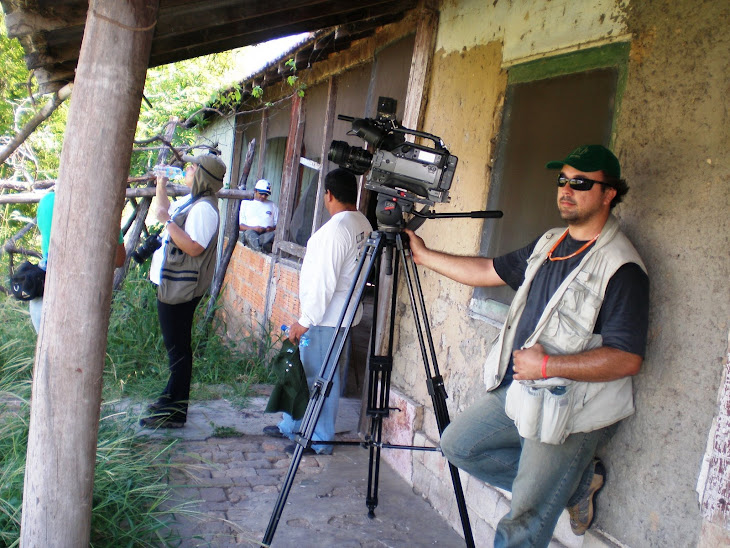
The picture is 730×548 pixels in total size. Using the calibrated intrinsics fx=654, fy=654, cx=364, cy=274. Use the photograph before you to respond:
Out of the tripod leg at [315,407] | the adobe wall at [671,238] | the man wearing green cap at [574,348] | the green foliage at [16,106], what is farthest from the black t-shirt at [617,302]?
the green foliage at [16,106]

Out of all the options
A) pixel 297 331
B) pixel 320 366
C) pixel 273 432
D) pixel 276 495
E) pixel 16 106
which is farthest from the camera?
pixel 16 106

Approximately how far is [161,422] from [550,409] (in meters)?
2.93

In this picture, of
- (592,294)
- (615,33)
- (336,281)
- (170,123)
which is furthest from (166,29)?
(170,123)

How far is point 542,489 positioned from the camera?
238 centimetres

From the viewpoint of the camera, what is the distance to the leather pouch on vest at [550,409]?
2.29 meters

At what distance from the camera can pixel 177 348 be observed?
434cm

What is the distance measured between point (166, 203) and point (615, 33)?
2852 mm

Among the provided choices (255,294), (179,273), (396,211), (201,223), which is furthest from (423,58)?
(255,294)

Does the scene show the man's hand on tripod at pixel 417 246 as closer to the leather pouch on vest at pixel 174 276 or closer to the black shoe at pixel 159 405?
the leather pouch on vest at pixel 174 276

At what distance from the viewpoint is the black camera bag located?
3.89 m

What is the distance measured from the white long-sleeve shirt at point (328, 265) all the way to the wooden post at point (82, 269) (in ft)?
6.14

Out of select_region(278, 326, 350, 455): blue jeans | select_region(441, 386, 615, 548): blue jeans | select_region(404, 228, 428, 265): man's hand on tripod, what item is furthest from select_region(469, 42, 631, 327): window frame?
select_region(278, 326, 350, 455): blue jeans

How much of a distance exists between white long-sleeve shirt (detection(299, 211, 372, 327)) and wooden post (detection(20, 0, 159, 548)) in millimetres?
1872

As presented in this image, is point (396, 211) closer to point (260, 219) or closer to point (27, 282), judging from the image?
point (27, 282)
